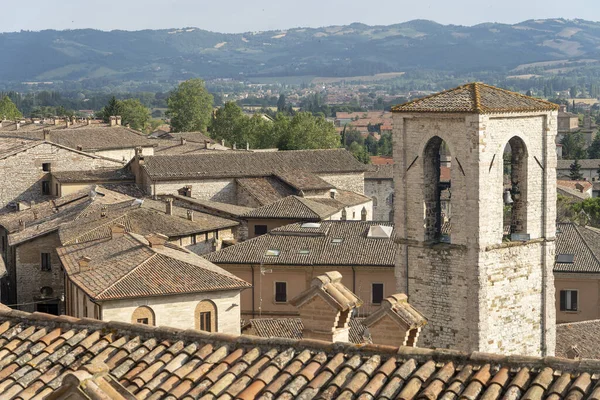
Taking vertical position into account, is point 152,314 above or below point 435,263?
below

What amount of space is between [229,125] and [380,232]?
71156mm

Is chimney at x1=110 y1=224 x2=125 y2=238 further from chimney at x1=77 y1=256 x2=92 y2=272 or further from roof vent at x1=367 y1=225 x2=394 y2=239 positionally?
roof vent at x1=367 y1=225 x2=394 y2=239

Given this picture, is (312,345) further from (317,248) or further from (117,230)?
(317,248)

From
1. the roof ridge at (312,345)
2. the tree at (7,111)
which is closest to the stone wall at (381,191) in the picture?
the tree at (7,111)

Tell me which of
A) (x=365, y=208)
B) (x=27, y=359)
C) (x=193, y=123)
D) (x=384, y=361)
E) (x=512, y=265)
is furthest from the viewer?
(x=193, y=123)

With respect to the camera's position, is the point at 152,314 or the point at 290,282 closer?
the point at 152,314

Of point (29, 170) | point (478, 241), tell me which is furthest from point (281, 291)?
point (29, 170)

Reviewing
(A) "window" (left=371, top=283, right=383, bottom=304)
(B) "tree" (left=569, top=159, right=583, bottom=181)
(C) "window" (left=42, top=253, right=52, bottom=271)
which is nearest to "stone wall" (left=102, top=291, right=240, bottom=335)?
(A) "window" (left=371, top=283, right=383, bottom=304)

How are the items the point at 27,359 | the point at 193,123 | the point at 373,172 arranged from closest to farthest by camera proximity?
the point at 27,359
the point at 373,172
the point at 193,123

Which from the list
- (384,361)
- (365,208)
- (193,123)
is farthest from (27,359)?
(193,123)

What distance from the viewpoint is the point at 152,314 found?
31.3 m

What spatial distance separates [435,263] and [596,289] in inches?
623

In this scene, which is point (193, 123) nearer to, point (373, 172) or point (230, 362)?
point (373, 172)

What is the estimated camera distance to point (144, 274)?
3195cm
